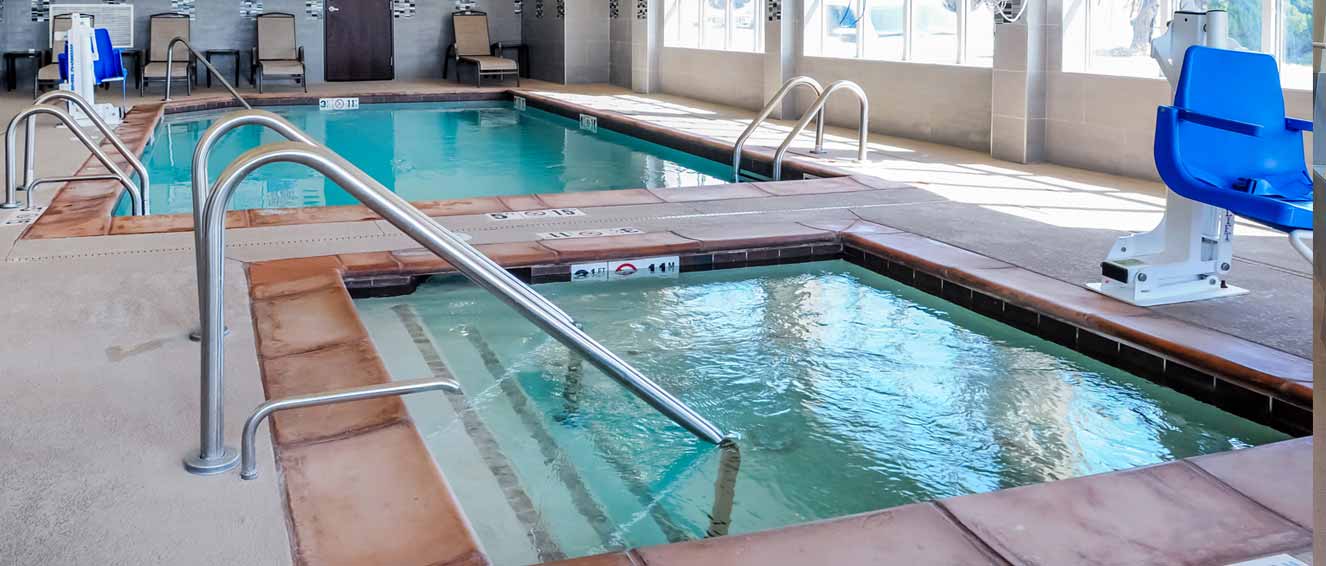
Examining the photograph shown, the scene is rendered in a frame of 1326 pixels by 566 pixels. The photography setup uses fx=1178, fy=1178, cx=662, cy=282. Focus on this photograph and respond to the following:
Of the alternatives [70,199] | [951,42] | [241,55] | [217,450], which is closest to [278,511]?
[217,450]

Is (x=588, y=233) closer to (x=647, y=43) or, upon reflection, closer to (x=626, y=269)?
(x=626, y=269)

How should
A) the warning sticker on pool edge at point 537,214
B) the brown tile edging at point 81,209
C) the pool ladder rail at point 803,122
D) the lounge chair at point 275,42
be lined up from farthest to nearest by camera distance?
the lounge chair at point 275,42
the pool ladder rail at point 803,122
the warning sticker on pool edge at point 537,214
the brown tile edging at point 81,209

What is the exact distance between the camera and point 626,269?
15.2ft

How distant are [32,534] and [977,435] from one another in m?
2.18

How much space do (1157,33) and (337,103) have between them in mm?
8768

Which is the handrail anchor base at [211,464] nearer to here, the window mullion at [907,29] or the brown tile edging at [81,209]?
the brown tile edging at [81,209]

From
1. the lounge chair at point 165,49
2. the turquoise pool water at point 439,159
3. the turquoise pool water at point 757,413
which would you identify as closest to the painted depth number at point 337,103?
the turquoise pool water at point 439,159

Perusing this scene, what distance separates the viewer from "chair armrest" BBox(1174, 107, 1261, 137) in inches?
131

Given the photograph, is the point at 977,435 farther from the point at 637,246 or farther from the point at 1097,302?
the point at 637,246

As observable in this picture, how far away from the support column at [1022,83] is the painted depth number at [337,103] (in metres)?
7.71

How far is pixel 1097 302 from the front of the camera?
3.73 metres

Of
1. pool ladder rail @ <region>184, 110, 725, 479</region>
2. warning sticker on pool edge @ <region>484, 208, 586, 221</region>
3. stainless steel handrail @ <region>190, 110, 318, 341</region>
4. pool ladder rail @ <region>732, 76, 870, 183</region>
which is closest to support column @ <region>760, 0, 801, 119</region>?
pool ladder rail @ <region>732, 76, 870, 183</region>

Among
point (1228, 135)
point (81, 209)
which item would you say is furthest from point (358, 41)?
point (1228, 135)

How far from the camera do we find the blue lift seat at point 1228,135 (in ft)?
11.4
